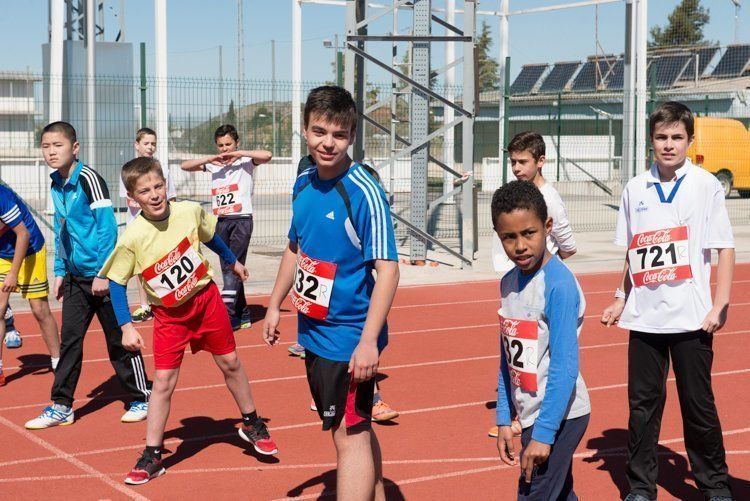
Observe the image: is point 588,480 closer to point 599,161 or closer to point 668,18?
point 599,161

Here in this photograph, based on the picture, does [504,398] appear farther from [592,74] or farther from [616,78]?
[592,74]

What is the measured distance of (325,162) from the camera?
4.09 meters

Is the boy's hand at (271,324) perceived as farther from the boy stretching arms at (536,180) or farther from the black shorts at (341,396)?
the boy stretching arms at (536,180)

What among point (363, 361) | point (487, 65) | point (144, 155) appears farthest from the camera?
point (487, 65)

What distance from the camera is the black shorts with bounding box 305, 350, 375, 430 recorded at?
4191 mm

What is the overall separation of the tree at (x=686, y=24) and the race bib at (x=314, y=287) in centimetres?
8914

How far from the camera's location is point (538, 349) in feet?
12.1

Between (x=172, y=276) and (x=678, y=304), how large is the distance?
2.74 meters

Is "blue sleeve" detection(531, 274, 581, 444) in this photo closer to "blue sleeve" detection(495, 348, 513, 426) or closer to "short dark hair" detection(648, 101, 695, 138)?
"blue sleeve" detection(495, 348, 513, 426)

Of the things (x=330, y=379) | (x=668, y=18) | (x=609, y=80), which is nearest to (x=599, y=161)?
(x=609, y=80)

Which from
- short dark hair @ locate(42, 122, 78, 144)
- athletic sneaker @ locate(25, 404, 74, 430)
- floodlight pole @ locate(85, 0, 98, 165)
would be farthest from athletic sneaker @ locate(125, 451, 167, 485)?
floodlight pole @ locate(85, 0, 98, 165)

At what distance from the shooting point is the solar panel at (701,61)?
4409 centimetres

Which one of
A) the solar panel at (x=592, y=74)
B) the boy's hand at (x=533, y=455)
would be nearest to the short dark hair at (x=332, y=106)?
the boy's hand at (x=533, y=455)

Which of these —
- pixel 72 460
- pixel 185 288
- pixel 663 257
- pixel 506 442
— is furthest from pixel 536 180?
pixel 72 460
